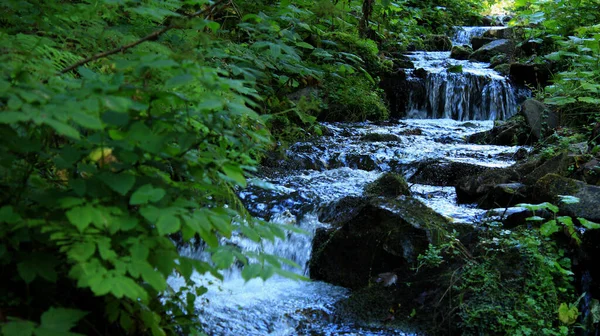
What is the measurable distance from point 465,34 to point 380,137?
33.6ft

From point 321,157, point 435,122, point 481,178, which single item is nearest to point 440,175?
point 481,178

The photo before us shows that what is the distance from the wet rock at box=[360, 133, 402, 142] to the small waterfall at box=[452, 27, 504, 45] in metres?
9.18

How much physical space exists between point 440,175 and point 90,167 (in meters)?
5.15

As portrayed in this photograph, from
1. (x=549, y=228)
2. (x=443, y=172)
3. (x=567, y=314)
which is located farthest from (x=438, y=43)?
(x=567, y=314)

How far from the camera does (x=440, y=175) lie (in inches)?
242

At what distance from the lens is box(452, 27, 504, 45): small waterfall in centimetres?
1606

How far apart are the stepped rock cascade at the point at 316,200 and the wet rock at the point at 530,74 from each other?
176cm

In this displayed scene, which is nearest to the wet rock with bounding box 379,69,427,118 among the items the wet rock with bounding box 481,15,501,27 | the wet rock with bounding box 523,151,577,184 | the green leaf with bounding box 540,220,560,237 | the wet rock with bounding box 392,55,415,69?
the wet rock with bounding box 392,55,415,69

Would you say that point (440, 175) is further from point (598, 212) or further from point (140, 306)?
point (140, 306)

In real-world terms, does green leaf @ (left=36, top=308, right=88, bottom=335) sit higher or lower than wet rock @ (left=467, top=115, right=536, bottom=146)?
higher

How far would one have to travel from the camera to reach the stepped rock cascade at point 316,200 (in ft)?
11.2

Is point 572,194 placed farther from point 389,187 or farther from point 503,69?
point 503,69

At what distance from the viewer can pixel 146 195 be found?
1.51 metres

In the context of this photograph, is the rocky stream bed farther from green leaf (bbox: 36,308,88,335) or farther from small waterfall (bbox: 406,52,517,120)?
small waterfall (bbox: 406,52,517,120)
